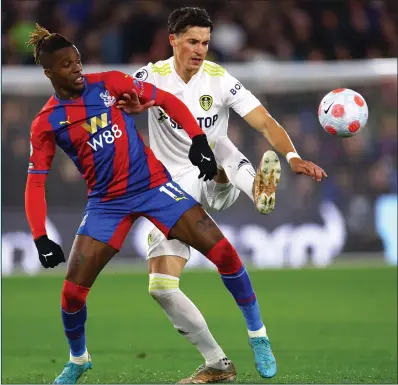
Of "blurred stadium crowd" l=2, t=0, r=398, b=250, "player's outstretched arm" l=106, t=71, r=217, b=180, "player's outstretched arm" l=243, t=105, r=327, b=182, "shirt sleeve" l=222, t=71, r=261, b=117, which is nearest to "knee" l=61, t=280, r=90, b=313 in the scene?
"player's outstretched arm" l=106, t=71, r=217, b=180

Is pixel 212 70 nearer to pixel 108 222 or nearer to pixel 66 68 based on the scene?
pixel 66 68

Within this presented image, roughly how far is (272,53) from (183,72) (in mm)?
10107

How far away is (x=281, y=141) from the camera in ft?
21.6

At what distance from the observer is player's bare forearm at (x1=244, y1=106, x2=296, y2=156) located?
657 cm

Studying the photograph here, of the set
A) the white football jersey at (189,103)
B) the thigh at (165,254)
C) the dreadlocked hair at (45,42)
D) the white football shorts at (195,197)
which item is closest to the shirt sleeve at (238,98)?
the white football jersey at (189,103)

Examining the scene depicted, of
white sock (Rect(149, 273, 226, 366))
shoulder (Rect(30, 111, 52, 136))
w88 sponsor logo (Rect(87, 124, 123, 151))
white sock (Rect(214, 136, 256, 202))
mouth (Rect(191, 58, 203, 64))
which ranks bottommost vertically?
white sock (Rect(149, 273, 226, 366))

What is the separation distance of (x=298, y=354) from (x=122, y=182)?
9.72ft

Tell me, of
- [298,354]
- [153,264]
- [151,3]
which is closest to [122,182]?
[153,264]

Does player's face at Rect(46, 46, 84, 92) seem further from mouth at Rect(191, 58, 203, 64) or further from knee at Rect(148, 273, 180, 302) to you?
knee at Rect(148, 273, 180, 302)

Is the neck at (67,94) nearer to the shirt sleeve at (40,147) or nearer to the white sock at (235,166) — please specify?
the shirt sleeve at (40,147)

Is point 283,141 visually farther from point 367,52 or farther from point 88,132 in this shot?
point 367,52

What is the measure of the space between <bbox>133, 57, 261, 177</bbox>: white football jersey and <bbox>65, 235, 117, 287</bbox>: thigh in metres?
1.03

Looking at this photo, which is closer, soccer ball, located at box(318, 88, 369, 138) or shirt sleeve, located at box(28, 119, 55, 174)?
shirt sleeve, located at box(28, 119, 55, 174)

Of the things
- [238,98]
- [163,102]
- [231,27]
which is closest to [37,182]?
[163,102]
